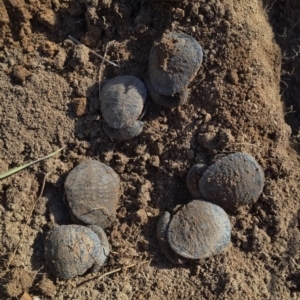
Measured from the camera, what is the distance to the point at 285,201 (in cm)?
283

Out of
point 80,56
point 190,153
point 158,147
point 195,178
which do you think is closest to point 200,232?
point 195,178

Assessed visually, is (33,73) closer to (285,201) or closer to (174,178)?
(174,178)

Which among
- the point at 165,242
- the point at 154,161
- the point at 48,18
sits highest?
the point at 48,18

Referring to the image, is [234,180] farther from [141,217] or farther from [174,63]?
[174,63]

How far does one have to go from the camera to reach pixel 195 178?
2.78 m

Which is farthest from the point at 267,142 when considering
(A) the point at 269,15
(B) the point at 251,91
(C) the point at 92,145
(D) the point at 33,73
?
(D) the point at 33,73

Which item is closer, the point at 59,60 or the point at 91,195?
the point at 91,195

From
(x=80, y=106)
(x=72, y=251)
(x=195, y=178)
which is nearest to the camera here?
(x=72, y=251)

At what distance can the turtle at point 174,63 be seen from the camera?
8.98ft

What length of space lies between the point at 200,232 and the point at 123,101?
3.11ft

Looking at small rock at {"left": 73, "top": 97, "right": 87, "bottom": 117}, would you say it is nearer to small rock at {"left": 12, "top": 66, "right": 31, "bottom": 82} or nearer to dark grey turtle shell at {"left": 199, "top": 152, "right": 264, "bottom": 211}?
small rock at {"left": 12, "top": 66, "right": 31, "bottom": 82}

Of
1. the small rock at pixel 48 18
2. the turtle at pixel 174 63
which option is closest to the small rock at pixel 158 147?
the turtle at pixel 174 63

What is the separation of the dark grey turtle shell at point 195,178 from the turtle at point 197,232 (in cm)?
8

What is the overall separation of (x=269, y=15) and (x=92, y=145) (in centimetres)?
155
